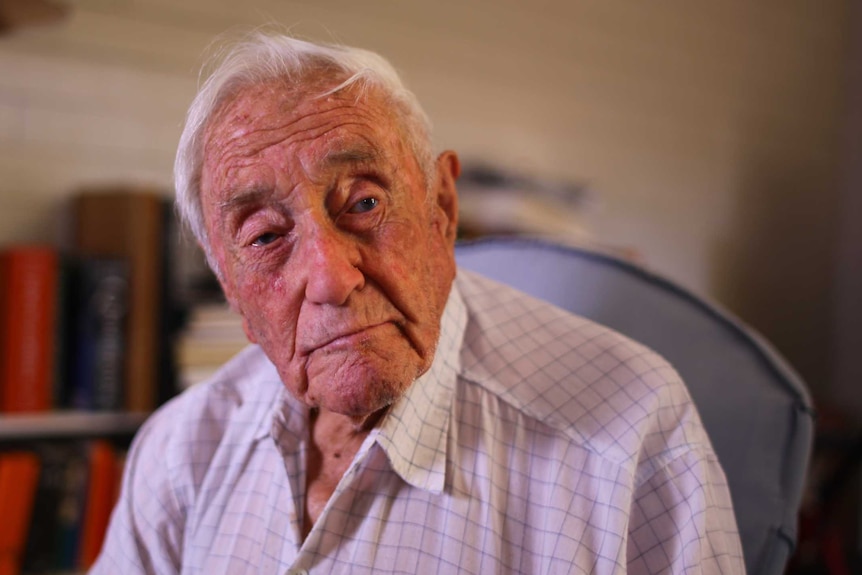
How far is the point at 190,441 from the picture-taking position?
961 millimetres

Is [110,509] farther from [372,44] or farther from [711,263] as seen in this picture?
[711,263]

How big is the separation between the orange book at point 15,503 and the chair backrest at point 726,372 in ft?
3.94

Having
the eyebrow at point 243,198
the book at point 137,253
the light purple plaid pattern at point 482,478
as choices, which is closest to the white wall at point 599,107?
the book at point 137,253

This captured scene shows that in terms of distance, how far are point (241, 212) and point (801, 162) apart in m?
3.38

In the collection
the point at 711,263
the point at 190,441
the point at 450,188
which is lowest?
the point at 711,263

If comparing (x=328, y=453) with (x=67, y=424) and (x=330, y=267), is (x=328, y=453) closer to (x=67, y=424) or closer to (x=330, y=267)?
(x=330, y=267)

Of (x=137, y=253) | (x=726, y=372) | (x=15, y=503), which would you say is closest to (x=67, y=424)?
A: (x=15, y=503)

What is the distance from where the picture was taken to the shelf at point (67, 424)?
1614 millimetres

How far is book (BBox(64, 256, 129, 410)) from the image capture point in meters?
1.65

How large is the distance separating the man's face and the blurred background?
1.27 m

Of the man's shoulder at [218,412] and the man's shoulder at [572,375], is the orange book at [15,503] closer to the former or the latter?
the man's shoulder at [218,412]

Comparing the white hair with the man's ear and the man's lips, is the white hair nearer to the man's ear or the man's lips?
the man's ear


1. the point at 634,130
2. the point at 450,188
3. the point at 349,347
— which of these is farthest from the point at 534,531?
the point at 634,130

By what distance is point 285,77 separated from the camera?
738 millimetres
